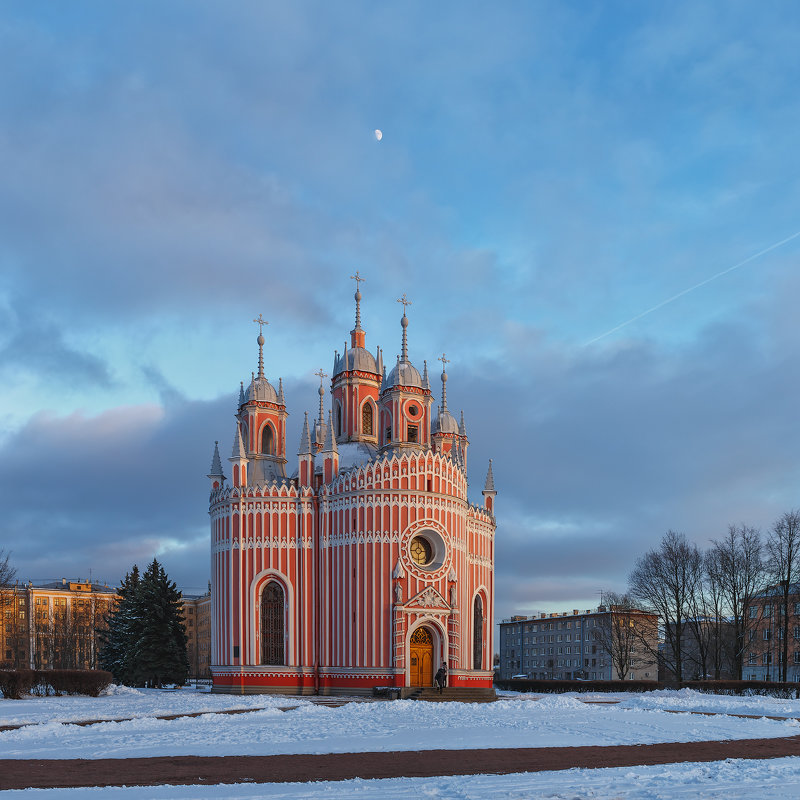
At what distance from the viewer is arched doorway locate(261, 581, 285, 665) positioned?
153ft

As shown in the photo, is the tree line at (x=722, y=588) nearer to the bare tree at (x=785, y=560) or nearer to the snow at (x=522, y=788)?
the bare tree at (x=785, y=560)

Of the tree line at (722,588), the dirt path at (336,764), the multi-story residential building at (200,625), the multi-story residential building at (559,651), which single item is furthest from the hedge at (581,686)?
the multi-story residential building at (200,625)

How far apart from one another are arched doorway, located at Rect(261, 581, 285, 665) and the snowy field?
957cm

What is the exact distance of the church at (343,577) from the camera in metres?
45.4

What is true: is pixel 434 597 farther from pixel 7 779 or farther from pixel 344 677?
pixel 7 779

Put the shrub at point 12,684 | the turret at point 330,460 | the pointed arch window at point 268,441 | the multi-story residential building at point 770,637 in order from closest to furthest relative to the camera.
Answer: the shrub at point 12,684, the turret at point 330,460, the multi-story residential building at point 770,637, the pointed arch window at point 268,441

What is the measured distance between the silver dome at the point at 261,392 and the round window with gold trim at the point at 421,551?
13.4m

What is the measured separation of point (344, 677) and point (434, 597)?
582cm

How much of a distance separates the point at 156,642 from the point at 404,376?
20.7 meters

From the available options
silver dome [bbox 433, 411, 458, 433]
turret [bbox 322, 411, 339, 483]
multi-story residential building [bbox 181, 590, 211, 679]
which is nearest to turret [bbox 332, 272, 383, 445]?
turret [bbox 322, 411, 339, 483]

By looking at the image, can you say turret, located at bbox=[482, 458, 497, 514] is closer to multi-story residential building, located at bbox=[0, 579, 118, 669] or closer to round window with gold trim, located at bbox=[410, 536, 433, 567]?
round window with gold trim, located at bbox=[410, 536, 433, 567]

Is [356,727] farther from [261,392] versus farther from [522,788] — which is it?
[261,392]

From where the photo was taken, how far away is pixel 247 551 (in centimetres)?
4756

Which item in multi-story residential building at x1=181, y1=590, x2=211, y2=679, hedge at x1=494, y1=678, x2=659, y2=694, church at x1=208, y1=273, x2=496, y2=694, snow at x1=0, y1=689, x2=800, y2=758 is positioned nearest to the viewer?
snow at x1=0, y1=689, x2=800, y2=758
